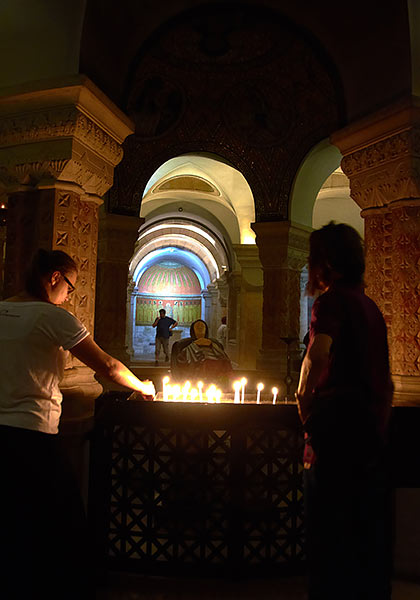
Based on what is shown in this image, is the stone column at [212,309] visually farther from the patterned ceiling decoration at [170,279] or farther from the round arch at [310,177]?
the round arch at [310,177]

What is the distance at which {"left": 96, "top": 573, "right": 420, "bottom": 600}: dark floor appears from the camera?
2418 millimetres

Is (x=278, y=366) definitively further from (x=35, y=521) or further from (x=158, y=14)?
(x=35, y=521)

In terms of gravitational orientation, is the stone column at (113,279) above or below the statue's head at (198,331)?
above

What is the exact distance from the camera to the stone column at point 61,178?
3.02 meters

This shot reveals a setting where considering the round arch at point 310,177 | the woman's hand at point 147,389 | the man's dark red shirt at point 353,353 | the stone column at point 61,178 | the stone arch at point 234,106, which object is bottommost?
the woman's hand at point 147,389

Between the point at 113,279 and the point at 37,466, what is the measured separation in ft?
23.7

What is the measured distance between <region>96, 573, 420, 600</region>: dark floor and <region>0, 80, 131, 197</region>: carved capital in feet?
8.05

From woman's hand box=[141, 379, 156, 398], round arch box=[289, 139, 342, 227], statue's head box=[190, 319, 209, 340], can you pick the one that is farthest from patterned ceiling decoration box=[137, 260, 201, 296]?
woman's hand box=[141, 379, 156, 398]

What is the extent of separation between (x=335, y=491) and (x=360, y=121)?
2676 mm

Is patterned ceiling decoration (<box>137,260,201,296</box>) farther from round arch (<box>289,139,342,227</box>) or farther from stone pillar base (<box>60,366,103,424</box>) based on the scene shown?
stone pillar base (<box>60,366,103,424</box>)

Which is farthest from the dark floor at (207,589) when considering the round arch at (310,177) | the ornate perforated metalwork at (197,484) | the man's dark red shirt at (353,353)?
the round arch at (310,177)

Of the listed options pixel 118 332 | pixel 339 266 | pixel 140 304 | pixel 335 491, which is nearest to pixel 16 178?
pixel 339 266

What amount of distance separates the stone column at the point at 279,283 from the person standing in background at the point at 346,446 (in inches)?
260

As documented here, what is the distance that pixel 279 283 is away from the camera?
855cm
